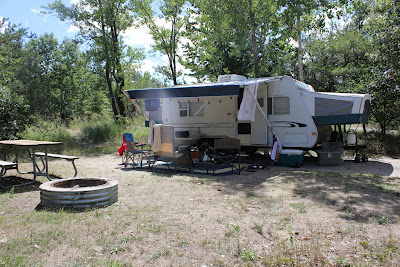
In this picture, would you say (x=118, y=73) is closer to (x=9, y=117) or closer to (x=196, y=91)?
(x=9, y=117)

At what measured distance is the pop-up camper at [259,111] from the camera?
8750 millimetres

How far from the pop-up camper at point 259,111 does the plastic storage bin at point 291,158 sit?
65 centimetres

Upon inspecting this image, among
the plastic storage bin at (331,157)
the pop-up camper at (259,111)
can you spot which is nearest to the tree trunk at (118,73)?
the pop-up camper at (259,111)

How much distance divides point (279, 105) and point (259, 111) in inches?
26.3

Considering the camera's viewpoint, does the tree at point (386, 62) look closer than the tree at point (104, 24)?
Yes

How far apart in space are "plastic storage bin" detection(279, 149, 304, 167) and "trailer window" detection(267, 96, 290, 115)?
4.56ft

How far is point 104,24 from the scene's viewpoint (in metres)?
18.1

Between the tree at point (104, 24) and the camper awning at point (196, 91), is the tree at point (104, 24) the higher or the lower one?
the higher one

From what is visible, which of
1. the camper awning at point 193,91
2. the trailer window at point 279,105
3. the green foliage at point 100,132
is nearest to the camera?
the camper awning at point 193,91

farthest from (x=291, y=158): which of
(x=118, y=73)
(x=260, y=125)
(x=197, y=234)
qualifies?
(x=118, y=73)

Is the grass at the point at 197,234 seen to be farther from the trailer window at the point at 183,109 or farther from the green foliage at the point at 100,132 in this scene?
the green foliage at the point at 100,132

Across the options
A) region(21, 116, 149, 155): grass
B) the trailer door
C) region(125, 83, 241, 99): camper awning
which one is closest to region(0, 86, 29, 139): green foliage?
region(21, 116, 149, 155): grass

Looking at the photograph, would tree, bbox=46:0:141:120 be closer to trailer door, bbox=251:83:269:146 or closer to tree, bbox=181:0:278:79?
tree, bbox=181:0:278:79

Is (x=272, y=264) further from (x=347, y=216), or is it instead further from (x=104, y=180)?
(x=104, y=180)
